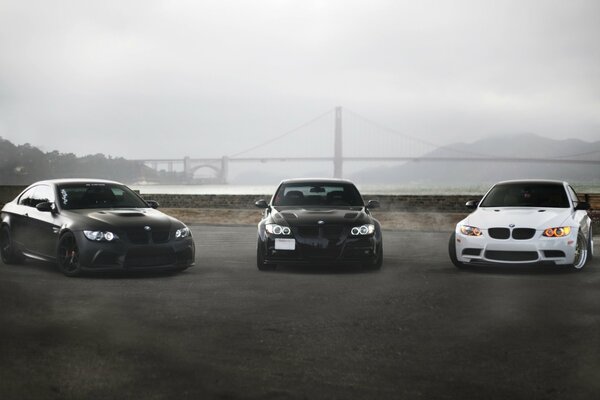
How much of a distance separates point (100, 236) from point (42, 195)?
1.95 meters

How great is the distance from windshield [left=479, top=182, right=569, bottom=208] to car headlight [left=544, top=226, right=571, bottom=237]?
1.07 meters

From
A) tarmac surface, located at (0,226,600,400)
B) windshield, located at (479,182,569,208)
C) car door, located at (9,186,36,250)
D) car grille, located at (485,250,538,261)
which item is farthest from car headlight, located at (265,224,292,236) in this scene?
car door, located at (9,186,36,250)

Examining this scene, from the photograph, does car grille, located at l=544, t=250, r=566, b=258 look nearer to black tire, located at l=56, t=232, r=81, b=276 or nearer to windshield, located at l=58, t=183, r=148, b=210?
windshield, located at l=58, t=183, r=148, b=210

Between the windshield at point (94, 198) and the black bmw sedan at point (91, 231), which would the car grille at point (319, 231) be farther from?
the windshield at point (94, 198)

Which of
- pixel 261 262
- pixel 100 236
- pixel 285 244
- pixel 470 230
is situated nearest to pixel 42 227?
pixel 100 236

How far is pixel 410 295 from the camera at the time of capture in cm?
869

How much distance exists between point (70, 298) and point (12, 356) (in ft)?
9.46

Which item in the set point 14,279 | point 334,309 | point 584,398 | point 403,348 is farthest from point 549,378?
point 14,279

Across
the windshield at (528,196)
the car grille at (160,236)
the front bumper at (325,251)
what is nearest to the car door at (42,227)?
the car grille at (160,236)

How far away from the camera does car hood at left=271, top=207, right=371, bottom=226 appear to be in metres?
10.8

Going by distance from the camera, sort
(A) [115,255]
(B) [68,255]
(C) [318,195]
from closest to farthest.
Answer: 1. (A) [115,255]
2. (B) [68,255]
3. (C) [318,195]

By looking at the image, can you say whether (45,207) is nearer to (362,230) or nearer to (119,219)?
(119,219)

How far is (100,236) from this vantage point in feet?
32.5

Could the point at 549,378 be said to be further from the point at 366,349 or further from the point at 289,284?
the point at 289,284
